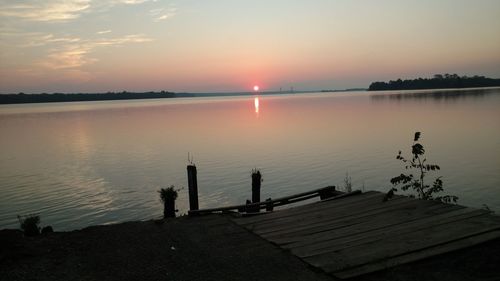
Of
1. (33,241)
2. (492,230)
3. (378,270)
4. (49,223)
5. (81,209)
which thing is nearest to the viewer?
(378,270)

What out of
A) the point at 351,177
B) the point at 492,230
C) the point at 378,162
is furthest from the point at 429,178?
the point at 492,230

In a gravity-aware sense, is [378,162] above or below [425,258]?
below

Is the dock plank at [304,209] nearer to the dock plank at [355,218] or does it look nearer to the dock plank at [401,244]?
the dock plank at [355,218]

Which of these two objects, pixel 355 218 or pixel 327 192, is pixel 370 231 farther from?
pixel 327 192

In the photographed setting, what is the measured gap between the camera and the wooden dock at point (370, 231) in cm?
712

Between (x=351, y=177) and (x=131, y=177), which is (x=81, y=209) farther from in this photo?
(x=351, y=177)

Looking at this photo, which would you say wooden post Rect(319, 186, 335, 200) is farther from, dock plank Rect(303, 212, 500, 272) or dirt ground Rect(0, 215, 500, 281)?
dock plank Rect(303, 212, 500, 272)

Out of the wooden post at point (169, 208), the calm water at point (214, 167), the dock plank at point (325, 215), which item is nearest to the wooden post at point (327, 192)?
the dock plank at point (325, 215)

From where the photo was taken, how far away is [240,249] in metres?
8.03

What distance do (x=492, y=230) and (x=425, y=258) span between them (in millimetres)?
1827

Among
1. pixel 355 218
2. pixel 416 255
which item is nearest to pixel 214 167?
pixel 355 218

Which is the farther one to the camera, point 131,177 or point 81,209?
point 131,177

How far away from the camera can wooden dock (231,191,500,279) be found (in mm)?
7117

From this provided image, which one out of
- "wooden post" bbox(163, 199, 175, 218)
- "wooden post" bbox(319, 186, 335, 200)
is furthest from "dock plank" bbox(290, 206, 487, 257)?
"wooden post" bbox(163, 199, 175, 218)
